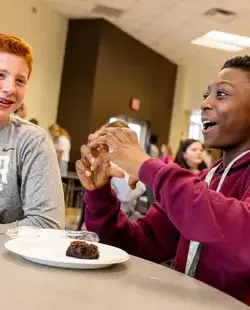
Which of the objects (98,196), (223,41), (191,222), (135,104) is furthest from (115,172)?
(135,104)

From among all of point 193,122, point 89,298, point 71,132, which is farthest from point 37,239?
point 193,122

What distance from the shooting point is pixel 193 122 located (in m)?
12.6

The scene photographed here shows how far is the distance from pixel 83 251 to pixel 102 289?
0.17 metres

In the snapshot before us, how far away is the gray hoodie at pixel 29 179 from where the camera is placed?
1592mm

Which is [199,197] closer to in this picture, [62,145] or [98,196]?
[98,196]

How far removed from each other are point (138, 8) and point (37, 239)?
6.69 meters

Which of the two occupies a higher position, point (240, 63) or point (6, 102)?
point (240, 63)

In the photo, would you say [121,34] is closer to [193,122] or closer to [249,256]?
[193,122]

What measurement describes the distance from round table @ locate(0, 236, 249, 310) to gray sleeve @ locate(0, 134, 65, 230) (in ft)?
1.24

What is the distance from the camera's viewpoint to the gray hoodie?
5.22 feet

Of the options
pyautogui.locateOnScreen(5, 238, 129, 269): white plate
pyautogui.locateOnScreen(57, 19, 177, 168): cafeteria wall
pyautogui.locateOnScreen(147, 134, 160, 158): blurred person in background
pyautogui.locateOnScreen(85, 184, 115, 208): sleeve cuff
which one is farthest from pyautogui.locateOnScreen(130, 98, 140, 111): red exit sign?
pyautogui.locateOnScreen(5, 238, 129, 269): white plate

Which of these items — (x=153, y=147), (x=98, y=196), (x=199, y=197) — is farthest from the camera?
(x=153, y=147)

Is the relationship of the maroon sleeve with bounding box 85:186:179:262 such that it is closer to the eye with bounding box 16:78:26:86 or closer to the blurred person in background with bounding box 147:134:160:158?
the eye with bounding box 16:78:26:86

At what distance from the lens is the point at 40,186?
1613mm
